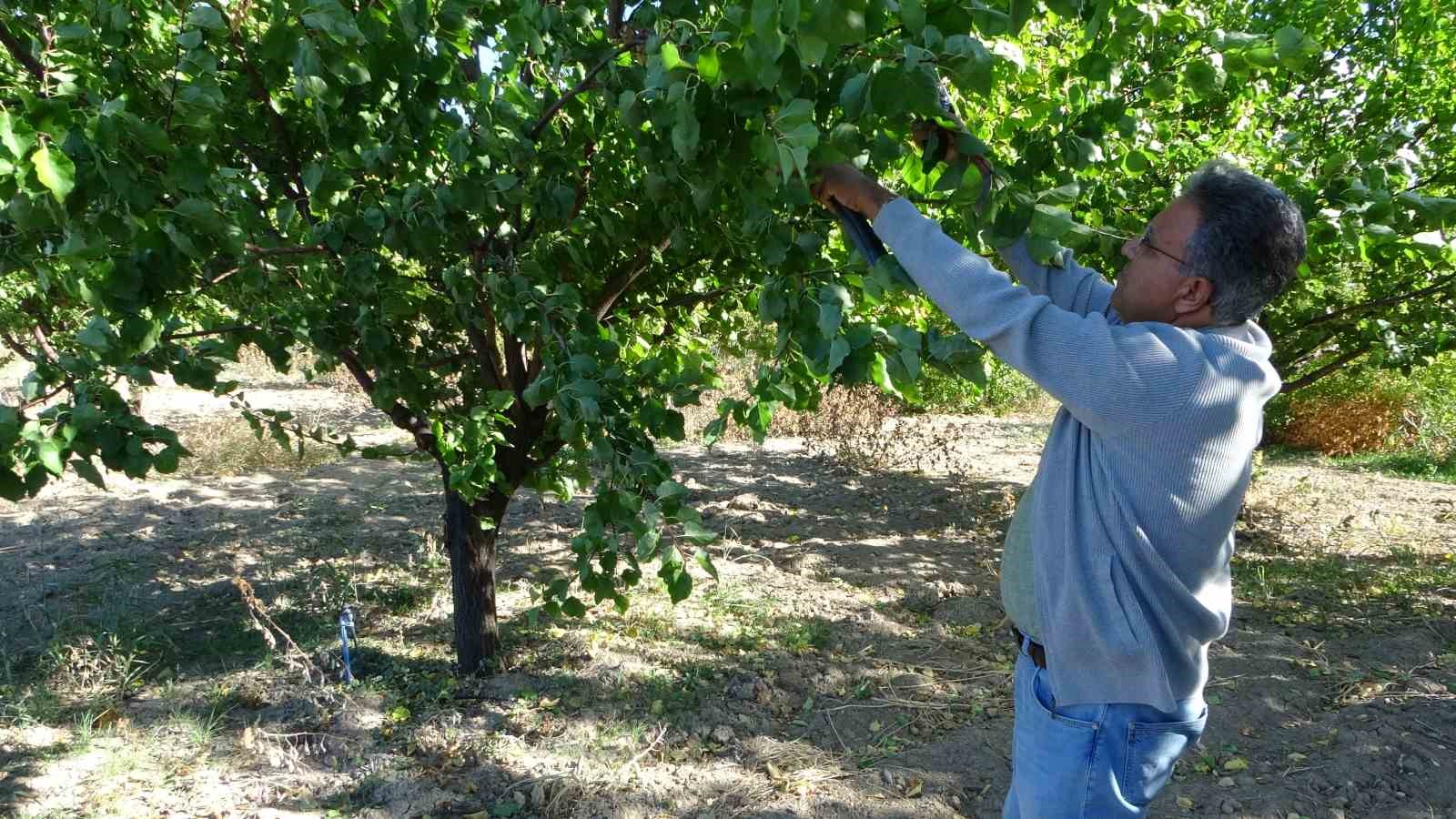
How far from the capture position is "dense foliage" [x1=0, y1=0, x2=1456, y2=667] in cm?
137

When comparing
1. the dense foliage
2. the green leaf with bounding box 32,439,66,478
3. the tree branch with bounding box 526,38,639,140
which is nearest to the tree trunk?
the dense foliage

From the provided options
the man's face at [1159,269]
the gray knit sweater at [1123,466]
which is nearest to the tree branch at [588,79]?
the gray knit sweater at [1123,466]

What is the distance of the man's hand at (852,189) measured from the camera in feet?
4.91

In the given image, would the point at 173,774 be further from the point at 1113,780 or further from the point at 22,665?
the point at 1113,780

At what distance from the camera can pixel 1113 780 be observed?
5.11 ft

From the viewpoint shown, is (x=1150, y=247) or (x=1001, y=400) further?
(x=1001, y=400)

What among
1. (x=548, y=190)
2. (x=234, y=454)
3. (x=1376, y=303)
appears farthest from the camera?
(x=234, y=454)

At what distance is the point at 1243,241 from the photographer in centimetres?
136

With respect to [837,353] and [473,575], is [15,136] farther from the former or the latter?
[473,575]

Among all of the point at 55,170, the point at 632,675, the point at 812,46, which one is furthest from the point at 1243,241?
the point at 632,675

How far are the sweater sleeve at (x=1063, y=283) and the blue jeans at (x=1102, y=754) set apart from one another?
0.75 meters

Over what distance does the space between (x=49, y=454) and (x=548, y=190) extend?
3.99 ft

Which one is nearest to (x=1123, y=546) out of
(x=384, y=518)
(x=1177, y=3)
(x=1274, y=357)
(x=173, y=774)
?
(x=1177, y=3)

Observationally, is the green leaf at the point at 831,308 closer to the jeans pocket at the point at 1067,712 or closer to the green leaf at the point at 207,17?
the jeans pocket at the point at 1067,712
